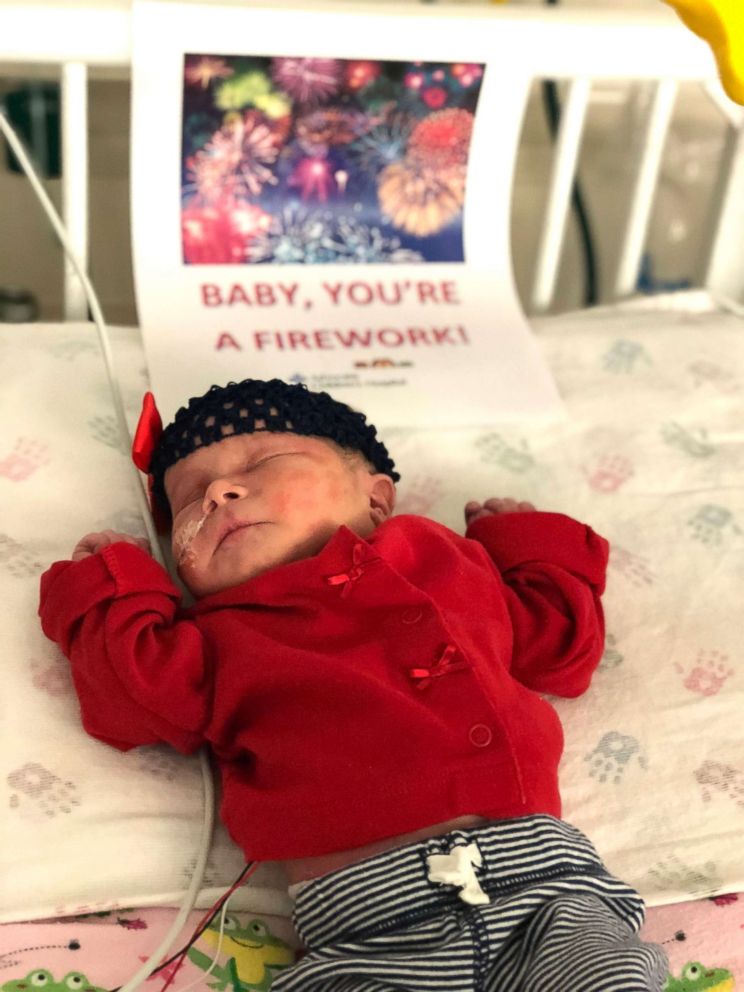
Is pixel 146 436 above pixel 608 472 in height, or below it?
above

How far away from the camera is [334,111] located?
48.5 inches

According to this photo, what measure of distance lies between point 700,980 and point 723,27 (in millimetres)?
589

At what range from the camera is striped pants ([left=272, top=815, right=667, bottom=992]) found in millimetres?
709

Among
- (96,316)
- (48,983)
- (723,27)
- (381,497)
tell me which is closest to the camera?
(723,27)

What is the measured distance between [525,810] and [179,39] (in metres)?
0.77

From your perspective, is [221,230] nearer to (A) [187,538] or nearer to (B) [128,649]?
(A) [187,538]

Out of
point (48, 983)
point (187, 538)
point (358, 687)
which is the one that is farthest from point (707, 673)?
point (48, 983)

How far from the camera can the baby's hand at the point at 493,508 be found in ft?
3.43

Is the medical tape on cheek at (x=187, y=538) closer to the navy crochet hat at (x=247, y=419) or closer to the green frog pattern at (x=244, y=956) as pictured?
the navy crochet hat at (x=247, y=419)

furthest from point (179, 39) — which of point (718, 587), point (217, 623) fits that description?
point (718, 587)

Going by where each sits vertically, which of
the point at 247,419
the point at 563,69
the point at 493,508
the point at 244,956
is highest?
the point at 563,69

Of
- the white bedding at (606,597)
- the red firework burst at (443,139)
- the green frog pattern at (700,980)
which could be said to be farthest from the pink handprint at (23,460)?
the green frog pattern at (700,980)

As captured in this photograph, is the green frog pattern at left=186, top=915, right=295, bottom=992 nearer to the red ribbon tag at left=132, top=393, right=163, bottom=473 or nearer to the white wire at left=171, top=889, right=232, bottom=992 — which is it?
the white wire at left=171, top=889, right=232, bottom=992

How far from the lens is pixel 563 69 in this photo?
1224 mm
